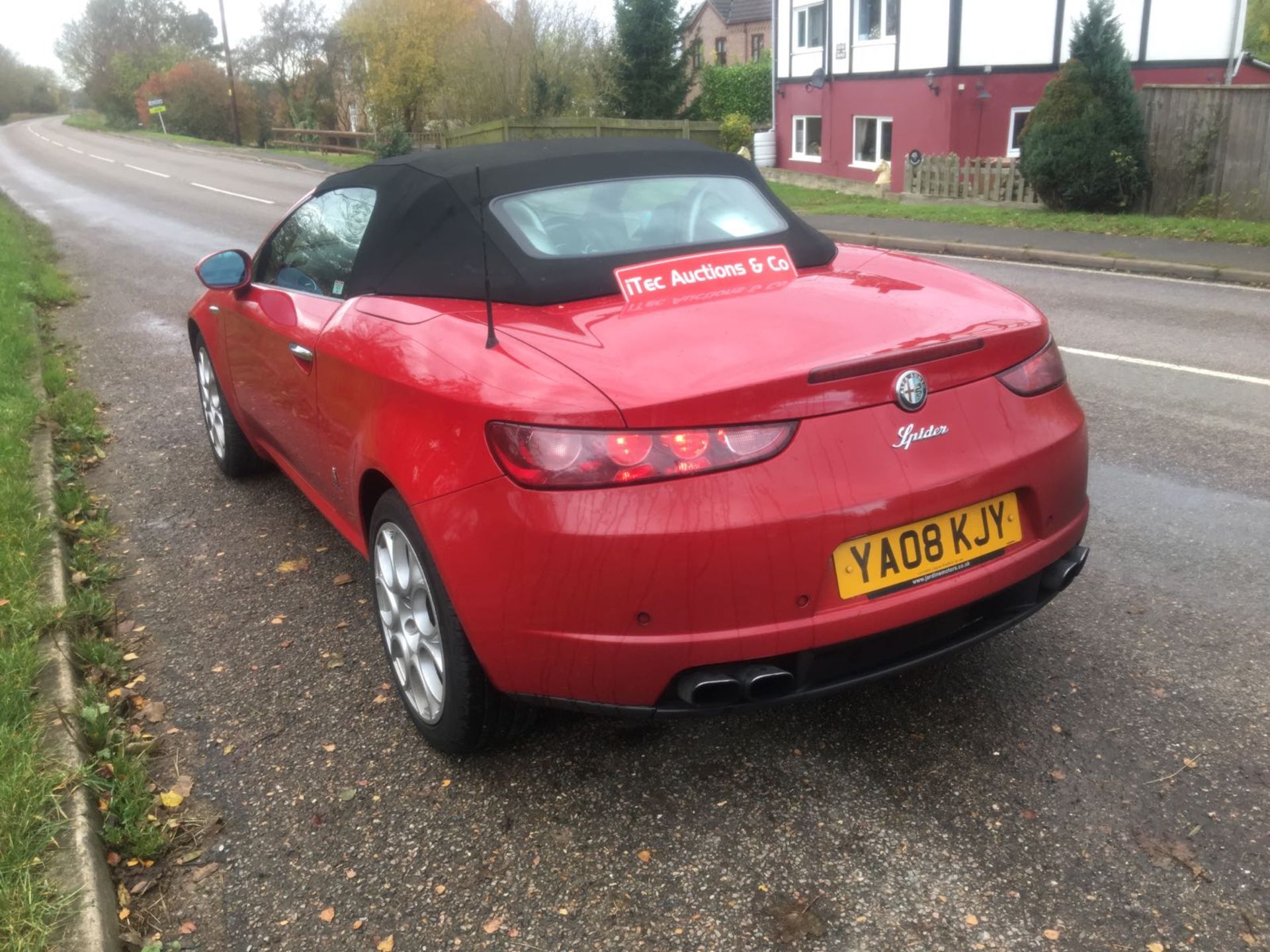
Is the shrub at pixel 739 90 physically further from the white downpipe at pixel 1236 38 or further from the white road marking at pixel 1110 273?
the white road marking at pixel 1110 273

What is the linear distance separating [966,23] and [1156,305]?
16747 mm

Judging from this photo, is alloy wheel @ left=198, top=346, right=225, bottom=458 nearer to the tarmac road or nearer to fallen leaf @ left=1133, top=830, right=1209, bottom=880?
the tarmac road

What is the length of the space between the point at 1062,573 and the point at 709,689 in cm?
107

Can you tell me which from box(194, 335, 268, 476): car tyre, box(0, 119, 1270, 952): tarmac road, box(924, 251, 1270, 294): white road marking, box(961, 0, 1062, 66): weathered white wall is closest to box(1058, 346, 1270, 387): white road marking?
box(0, 119, 1270, 952): tarmac road

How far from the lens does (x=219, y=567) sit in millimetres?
4527

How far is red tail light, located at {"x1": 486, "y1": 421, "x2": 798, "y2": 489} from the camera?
2.35 meters

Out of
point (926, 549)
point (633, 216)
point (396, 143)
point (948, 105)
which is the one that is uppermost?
point (948, 105)

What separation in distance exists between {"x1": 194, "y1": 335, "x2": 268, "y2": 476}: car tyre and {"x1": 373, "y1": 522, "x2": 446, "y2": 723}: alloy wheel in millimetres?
2397

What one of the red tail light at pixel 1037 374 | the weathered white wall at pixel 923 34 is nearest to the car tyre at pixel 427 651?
the red tail light at pixel 1037 374

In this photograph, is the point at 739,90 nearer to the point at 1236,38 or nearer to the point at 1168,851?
the point at 1236,38

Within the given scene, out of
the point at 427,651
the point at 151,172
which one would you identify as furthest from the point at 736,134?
the point at 427,651

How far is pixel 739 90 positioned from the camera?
148ft

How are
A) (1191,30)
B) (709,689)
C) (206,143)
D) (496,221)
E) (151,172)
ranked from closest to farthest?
(709,689)
(496,221)
(1191,30)
(151,172)
(206,143)

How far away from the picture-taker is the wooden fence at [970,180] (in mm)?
18281
